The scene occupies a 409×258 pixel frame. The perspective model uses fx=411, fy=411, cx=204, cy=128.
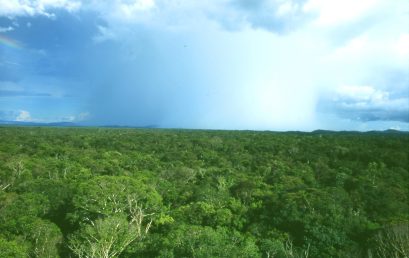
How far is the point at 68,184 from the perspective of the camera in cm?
4897

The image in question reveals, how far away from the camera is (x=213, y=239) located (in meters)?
31.7

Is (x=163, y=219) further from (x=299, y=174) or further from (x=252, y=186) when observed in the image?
(x=299, y=174)

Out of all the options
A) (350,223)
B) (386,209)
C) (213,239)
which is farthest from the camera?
(386,209)

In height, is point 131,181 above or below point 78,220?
above

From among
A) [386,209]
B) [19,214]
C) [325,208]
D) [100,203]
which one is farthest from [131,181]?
[386,209]

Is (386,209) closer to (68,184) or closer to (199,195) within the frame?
(199,195)

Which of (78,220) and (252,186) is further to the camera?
(252,186)

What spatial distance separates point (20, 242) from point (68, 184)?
617 inches

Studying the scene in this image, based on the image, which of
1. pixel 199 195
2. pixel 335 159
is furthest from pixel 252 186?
pixel 335 159

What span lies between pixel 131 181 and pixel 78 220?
870 cm

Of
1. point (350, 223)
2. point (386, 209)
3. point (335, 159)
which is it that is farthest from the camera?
point (335, 159)

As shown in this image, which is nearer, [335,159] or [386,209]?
[386,209]

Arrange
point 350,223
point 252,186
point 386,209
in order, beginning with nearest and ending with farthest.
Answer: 1. point 350,223
2. point 386,209
3. point 252,186

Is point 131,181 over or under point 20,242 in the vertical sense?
over
